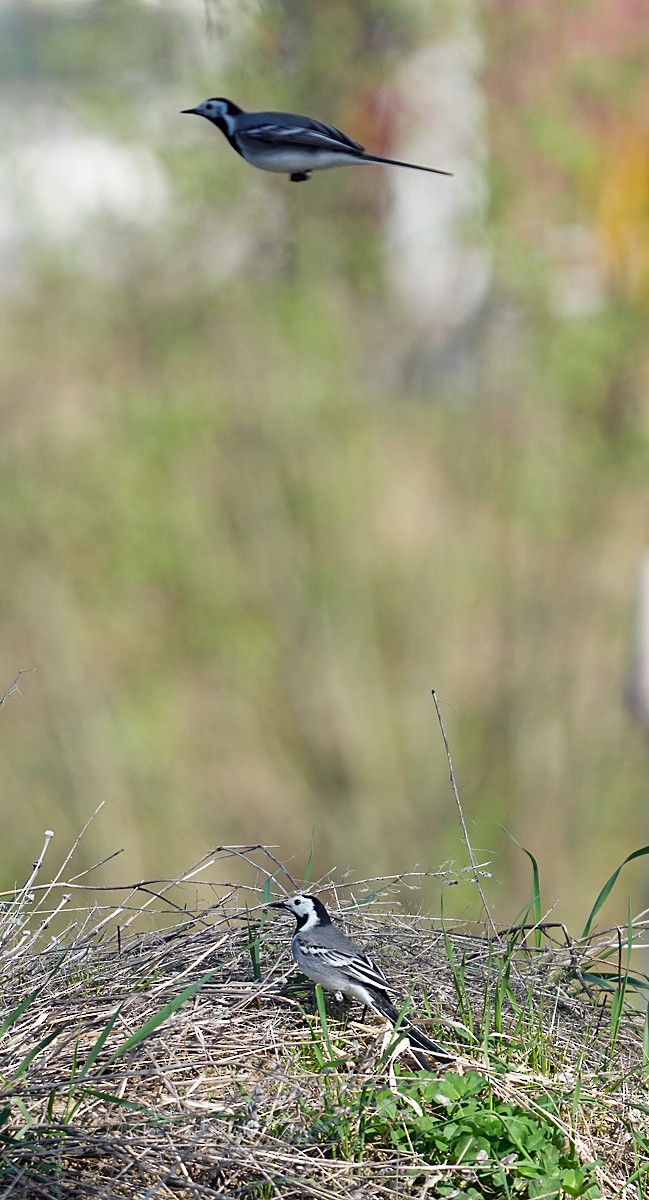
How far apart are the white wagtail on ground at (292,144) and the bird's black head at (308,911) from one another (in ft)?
4.31

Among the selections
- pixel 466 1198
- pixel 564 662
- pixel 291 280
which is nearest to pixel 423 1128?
pixel 466 1198

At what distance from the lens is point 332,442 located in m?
8.89

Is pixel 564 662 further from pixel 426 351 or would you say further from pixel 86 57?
pixel 86 57

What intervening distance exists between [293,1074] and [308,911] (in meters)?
0.32

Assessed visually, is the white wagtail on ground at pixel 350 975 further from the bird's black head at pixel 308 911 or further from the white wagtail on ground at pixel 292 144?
the white wagtail on ground at pixel 292 144

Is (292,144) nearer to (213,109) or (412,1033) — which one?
(213,109)

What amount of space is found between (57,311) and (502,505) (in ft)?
10.9

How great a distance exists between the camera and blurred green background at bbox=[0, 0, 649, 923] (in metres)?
8.09

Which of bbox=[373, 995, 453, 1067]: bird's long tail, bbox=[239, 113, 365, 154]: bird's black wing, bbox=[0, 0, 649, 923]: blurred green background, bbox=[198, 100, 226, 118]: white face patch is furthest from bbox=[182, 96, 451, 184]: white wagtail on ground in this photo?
bbox=[0, 0, 649, 923]: blurred green background

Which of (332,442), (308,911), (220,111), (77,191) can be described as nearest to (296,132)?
(220,111)

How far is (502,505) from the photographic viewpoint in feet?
30.3

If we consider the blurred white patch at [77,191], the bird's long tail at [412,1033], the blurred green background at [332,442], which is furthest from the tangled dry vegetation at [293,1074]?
the blurred white patch at [77,191]

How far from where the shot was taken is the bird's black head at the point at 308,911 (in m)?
2.45

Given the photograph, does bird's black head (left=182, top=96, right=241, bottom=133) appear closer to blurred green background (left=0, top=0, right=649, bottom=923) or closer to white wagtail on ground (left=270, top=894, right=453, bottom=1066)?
white wagtail on ground (left=270, top=894, right=453, bottom=1066)
